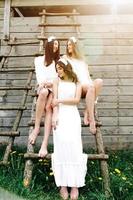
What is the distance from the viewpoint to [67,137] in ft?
17.0

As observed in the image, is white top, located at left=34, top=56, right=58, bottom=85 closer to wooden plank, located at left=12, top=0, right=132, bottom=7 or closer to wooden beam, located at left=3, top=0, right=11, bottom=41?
wooden beam, located at left=3, top=0, right=11, bottom=41

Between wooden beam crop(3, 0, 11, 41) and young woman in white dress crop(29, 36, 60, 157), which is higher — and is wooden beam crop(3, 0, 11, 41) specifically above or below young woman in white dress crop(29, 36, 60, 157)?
above

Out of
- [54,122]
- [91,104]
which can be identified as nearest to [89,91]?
[91,104]

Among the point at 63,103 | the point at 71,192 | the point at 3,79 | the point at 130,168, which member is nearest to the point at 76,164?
the point at 71,192

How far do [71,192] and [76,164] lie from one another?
31cm

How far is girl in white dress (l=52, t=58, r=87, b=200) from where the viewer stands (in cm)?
500

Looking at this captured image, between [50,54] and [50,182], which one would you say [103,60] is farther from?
[50,182]

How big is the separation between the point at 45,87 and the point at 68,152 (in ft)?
3.31

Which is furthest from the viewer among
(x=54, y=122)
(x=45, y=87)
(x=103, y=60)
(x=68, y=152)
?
(x=103, y=60)

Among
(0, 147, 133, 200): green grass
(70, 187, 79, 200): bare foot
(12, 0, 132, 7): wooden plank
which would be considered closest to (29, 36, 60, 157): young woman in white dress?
(0, 147, 133, 200): green grass

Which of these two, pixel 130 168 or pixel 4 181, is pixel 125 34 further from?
pixel 4 181

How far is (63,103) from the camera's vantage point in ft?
17.8

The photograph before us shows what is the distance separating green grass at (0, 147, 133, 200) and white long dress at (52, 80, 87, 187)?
21 cm

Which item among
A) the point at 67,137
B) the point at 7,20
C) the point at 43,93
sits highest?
the point at 7,20
